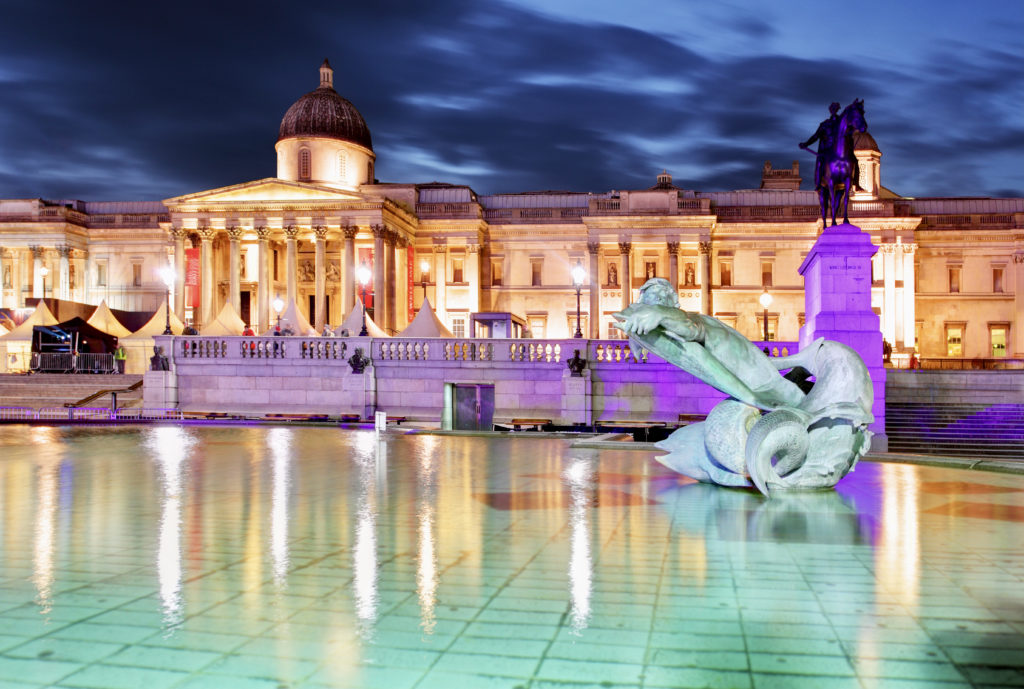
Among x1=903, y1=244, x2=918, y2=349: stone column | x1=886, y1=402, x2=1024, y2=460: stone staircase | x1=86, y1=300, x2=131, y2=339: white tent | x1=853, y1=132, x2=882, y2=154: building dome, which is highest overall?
x1=853, y1=132, x2=882, y2=154: building dome

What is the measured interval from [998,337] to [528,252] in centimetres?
3856

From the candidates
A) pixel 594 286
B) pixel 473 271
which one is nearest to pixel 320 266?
pixel 473 271

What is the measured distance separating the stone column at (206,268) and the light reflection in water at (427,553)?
5366 centimetres

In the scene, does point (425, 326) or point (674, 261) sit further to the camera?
point (674, 261)

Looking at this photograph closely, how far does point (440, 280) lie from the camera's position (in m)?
67.0

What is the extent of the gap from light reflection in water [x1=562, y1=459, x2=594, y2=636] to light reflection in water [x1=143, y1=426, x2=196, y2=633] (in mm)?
2280

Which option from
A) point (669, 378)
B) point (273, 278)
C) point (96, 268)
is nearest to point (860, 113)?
point (669, 378)

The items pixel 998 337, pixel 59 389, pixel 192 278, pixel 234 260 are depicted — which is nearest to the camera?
pixel 59 389

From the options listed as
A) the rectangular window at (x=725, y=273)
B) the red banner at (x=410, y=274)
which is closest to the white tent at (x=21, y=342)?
the red banner at (x=410, y=274)

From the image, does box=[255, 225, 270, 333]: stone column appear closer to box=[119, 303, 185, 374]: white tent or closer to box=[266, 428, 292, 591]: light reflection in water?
box=[119, 303, 185, 374]: white tent

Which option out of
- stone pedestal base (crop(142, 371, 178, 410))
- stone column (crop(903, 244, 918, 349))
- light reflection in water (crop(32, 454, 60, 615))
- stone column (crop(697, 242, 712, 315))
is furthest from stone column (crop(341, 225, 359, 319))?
light reflection in water (crop(32, 454, 60, 615))

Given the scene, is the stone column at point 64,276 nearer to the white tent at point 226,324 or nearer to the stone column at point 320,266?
the stone column at point 320,266

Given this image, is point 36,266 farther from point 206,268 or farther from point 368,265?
point 368,265

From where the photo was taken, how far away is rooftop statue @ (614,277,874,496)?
9273 mm
